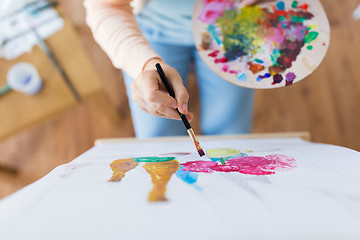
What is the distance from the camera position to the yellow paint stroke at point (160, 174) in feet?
1.10

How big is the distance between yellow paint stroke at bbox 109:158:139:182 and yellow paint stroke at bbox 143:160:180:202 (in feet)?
0.08

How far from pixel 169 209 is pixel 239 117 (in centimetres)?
46

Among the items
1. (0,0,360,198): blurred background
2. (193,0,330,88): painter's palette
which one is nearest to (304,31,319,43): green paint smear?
(193,0,330,88): painter's palette

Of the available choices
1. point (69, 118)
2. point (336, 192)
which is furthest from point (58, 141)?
point (336, 192)

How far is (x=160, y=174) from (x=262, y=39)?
0.32 m

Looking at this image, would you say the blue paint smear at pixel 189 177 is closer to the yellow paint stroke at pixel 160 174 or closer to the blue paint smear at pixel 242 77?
the yellow paint stroke at pixel 160 174

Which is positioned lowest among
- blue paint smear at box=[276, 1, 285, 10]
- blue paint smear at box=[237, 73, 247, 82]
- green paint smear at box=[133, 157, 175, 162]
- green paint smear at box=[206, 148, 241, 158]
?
green paint smear at box=[206, 148, 241, 158]

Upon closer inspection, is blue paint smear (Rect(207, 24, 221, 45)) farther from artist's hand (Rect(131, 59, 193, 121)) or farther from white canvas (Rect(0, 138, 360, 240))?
white canvas (Rect(0, 138, 360, 240))

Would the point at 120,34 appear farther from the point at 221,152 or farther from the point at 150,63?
the point at 221,152

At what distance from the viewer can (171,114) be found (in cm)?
44

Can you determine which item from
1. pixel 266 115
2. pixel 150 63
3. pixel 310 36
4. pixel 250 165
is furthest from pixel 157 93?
pixel 266 115

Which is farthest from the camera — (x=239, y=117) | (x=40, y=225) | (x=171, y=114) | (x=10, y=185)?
(x=10, y=185)

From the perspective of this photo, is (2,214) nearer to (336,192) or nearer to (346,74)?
(336,192)

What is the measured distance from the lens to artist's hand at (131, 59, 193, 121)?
40 centimetres
